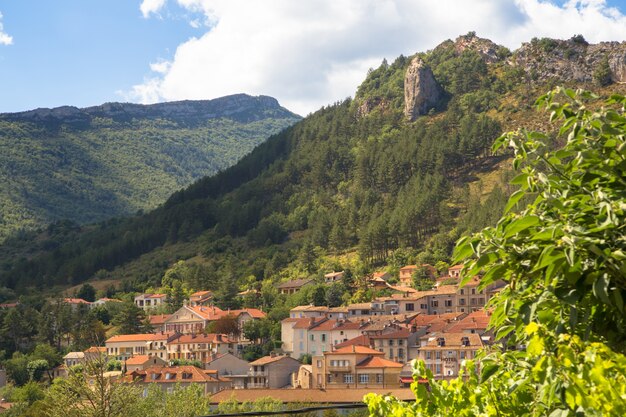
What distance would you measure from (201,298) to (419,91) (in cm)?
7737

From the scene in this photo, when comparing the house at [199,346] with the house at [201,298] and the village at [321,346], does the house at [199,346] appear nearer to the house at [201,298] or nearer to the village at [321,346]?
the village at [321,346]

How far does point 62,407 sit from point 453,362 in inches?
1621

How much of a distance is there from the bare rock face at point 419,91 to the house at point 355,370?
106301 mm

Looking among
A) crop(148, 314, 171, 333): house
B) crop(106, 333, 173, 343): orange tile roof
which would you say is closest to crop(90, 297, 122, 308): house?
crop(148, 314, 171, 333): house

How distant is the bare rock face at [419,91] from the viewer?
16650 cm

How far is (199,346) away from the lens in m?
84.9

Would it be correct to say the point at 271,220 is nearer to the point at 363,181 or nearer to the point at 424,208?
the point at 363,181

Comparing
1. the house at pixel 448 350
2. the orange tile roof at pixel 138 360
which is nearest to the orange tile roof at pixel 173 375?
the orange tile roof at pixel 138 360

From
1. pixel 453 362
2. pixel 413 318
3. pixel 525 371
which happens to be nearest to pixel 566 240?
pixel 525 371

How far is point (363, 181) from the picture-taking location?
13775 centimetres

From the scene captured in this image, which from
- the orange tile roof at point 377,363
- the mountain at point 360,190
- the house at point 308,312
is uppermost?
the mountain at point 360,190

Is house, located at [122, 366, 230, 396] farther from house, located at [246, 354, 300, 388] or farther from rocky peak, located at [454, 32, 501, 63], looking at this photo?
rocky peak, located at [454, 32, 501, 63]

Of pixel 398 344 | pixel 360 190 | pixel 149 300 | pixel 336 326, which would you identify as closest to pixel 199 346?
pixel 336 326

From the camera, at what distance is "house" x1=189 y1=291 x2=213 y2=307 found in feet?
348
